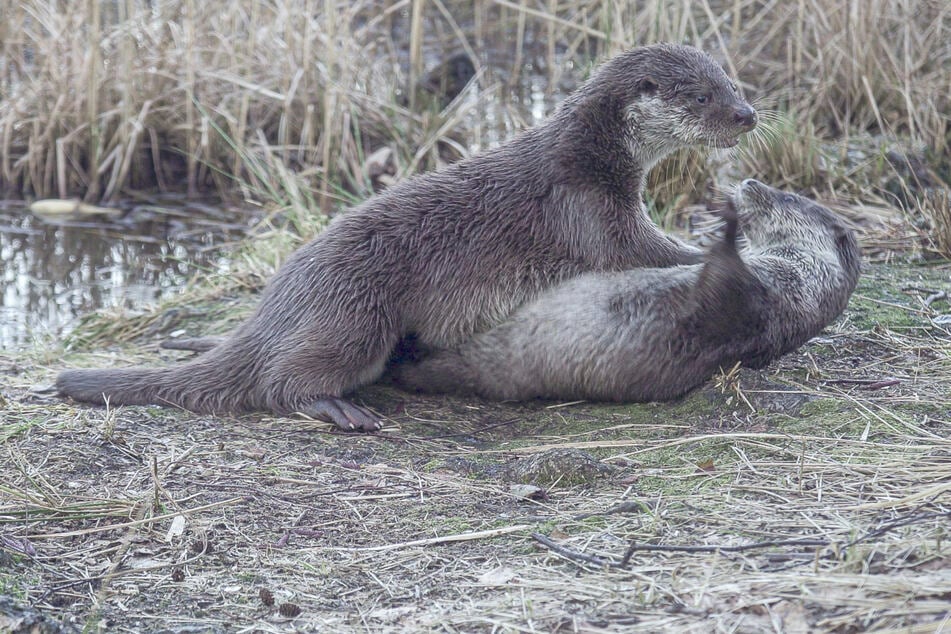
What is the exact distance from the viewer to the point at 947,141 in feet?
20.7

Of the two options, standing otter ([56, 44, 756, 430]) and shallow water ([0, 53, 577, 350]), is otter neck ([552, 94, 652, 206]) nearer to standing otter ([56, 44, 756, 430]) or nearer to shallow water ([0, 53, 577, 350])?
standing otter ([56, 44, 756, 430])

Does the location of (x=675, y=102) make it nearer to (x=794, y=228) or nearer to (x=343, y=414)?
(x=794, y=228)

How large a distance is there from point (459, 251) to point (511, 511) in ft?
3.68

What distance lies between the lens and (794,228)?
4.04 meters

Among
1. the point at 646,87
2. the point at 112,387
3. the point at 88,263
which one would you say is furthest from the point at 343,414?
the point at 88,263

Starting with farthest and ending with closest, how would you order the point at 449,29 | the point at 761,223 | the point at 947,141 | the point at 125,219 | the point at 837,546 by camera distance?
the point at 449,29
the point at 125,219
the point at 947,141
the point at 761,223
the point at 837,546

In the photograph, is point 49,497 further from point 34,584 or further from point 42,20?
point 42,20

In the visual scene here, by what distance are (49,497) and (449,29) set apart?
7.34 meters

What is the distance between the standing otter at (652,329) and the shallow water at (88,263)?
2046 mm

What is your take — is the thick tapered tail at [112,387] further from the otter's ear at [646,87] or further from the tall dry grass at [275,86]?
the tall dry grass at [275,86]

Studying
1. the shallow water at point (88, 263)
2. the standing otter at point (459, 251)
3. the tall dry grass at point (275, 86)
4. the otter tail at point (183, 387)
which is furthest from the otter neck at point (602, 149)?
the tall dry grass at point (275, 86)

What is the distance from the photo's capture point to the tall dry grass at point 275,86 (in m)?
6.64

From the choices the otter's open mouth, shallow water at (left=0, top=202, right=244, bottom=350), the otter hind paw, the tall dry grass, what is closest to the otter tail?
the otter hind paw

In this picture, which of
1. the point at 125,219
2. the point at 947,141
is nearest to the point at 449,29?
the point at 125,219
